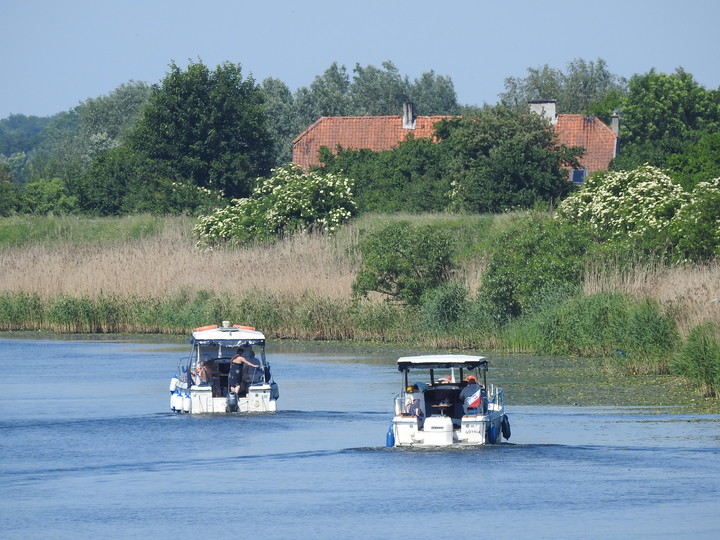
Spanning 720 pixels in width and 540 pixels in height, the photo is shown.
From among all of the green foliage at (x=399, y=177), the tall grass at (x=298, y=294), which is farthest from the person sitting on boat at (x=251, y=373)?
the green foliage at (x=399, y=177)

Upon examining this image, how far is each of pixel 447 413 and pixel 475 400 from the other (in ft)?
3.31

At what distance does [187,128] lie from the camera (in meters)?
78.6

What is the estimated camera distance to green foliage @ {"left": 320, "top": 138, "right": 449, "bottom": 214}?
67438mm

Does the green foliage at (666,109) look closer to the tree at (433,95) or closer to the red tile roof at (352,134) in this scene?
the red tile roof at (352,134)

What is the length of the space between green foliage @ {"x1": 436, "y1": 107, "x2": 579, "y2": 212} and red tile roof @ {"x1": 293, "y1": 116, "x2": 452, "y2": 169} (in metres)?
23.1

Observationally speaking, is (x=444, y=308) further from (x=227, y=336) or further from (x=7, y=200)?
(x=7, y=200)

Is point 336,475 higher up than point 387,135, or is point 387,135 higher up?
point 387,135

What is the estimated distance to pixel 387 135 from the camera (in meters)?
92.2

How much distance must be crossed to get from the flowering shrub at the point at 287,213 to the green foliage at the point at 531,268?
14.8 m

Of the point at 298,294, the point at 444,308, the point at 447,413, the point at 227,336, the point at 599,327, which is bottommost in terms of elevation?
the point at 447,413

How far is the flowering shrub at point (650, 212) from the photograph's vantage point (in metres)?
45.4

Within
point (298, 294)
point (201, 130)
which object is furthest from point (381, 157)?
point (298, 294)

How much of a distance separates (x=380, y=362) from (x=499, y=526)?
21715mm

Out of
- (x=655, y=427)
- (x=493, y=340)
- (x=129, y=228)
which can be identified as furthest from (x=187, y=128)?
(x=655, y=427)
